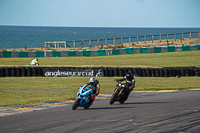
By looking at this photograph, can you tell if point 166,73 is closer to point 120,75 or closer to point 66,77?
point 120,75

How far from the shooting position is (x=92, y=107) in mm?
13883

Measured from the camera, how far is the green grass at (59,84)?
17766 mm

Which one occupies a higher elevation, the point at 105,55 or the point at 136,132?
the point at 105,55

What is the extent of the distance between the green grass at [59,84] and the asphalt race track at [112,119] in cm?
418

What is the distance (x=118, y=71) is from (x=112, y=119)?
16.2 m

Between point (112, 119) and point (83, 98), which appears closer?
point (112, 119)

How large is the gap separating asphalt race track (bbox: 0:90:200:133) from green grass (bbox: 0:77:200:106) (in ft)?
13.7

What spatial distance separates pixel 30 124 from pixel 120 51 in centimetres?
3616

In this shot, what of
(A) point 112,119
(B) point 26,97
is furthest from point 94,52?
(A) point 112,119

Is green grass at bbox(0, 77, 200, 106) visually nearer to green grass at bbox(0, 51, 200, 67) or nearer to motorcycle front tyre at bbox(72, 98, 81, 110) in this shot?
motorcycle front tyre at bbox(72, 98, 81, 110)

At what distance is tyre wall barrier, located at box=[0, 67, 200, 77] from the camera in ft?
86.9

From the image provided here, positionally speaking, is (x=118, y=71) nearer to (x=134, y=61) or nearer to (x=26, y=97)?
(x=134, y=61)

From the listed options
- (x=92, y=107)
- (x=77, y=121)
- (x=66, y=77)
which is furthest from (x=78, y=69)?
(x=77, y=121)

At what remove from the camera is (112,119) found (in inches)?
424
